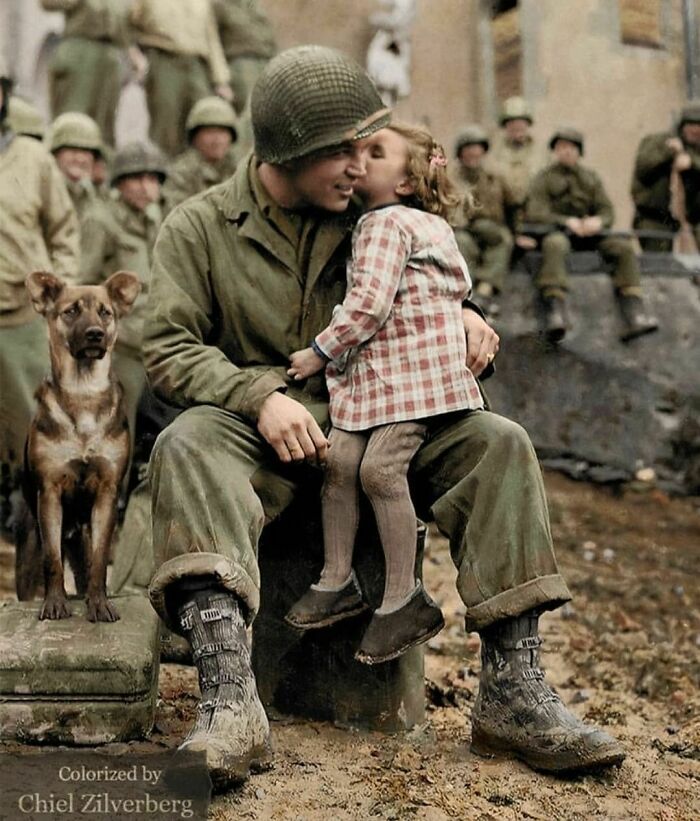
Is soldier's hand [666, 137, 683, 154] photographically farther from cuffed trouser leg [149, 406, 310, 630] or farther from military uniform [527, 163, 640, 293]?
cuffed trouser leg [149, 406, 310, 630]

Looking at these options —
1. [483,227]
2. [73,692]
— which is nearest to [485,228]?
[483,227]

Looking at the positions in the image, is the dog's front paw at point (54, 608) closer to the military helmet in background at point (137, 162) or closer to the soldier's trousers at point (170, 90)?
the military helmet in background at point (137, 162)

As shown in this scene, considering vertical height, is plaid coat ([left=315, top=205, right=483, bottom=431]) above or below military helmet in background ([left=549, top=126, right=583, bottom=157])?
above

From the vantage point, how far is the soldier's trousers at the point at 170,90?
33.7ft

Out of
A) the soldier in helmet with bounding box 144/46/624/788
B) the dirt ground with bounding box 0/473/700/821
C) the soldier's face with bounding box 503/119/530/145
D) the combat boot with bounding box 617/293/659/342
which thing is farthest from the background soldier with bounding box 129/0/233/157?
the soldier in helmet with bounding box 144/46/624/788

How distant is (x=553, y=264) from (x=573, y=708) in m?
6.27

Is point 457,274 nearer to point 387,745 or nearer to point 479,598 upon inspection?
point 479,598

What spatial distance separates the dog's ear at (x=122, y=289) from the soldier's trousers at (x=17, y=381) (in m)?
2.99

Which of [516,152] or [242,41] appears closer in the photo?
[242,41]

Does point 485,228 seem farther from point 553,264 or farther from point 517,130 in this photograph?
point 517,130

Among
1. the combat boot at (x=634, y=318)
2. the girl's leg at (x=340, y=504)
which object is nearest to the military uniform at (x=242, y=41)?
the combat boot at (x=634, y=318)

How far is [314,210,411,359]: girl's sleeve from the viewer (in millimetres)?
3738

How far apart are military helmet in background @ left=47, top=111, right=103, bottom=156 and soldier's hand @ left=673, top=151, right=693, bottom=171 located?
5578mm

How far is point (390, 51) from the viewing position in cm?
1478
